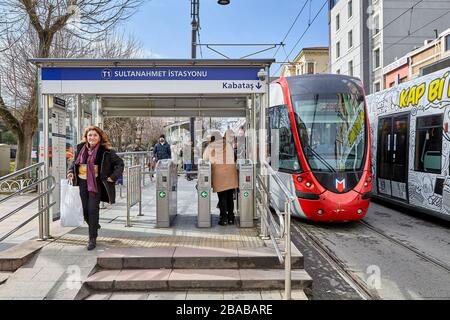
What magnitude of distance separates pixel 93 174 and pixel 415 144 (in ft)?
23.5

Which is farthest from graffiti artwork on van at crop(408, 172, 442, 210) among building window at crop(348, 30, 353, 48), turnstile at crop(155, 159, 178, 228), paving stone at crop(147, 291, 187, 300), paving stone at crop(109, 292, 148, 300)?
building window at crop(348, 30, 353, 48)

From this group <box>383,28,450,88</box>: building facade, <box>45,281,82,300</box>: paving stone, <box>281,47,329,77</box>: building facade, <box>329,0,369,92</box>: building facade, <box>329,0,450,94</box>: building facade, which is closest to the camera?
<box>45,281,82,300</box>: paving stone

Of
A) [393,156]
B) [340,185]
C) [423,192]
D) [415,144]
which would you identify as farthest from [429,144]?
[340,185]

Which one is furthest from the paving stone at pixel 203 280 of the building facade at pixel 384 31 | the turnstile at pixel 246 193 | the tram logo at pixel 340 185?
the building facade at pixel 384 31

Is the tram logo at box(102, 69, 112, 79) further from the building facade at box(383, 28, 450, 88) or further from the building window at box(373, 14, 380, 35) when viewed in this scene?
the building window at box(373, 14, 380, 35)

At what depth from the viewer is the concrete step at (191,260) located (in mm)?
4980

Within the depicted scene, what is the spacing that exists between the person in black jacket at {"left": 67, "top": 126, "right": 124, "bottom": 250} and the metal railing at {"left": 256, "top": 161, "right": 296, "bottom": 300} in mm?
2218

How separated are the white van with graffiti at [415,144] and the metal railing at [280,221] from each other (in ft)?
12.9

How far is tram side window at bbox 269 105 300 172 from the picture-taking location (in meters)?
8.45

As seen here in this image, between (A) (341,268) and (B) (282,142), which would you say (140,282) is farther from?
(B) (282,142)

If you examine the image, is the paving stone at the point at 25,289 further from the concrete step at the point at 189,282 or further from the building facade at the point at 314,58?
the building facade at the point at 314,58

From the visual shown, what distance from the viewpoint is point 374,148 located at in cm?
1143
